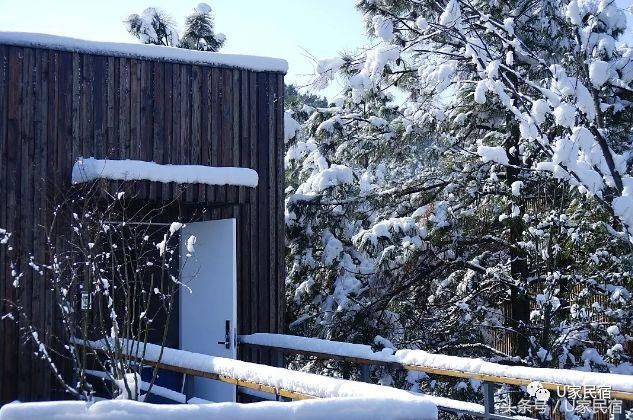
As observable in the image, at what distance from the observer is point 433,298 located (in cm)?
977

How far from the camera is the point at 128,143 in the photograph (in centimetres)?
754

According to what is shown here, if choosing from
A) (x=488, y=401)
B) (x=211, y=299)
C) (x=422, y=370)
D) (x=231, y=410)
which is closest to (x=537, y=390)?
(x=488, y=401)

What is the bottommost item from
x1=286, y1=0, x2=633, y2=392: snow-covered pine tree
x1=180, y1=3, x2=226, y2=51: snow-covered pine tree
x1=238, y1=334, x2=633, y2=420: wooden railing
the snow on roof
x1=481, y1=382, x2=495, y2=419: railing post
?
x1=481, y1=382, x2=495, y2=419: railing post

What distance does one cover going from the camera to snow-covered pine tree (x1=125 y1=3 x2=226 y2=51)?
15492 millimetres

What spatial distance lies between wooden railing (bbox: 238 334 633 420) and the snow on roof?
2.65m

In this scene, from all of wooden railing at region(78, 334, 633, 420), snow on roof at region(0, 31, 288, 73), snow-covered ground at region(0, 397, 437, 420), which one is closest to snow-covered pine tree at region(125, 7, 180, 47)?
snow on roof at region(0, 31, 288, 73)

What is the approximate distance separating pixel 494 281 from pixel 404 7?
10.9 feet

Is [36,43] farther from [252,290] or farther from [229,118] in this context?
[252,290]

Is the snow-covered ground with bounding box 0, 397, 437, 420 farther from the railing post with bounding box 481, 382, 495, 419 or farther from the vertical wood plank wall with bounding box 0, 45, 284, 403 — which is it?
the vertical wood plank wall with bounding box 0, 45, 284, 403

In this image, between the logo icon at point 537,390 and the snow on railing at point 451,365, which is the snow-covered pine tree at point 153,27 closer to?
the snow on railing at point 451,365

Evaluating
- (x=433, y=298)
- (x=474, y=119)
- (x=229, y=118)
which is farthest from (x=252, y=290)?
(x=474, y=119)

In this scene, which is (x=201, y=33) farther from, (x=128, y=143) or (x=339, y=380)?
(x=339, y=380)

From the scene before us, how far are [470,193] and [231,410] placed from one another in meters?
6.59

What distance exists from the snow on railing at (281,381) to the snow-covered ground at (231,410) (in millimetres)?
38
